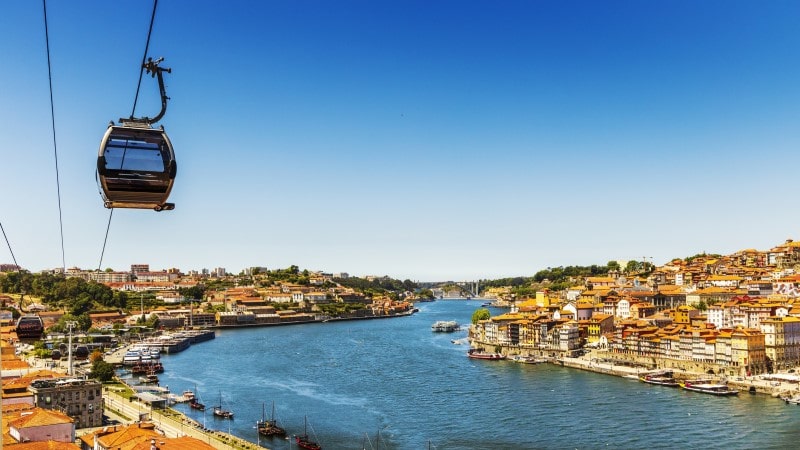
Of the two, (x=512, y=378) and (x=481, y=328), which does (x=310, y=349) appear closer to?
(x=481, y=328)

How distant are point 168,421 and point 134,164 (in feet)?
38.7

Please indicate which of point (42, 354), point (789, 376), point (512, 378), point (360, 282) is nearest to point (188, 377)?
point (42, 354)

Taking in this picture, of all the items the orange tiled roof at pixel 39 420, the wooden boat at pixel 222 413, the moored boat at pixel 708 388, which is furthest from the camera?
the moored boat at pixel 708 388

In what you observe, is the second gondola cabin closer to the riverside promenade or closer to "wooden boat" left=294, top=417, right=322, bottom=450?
"wooden boat" left=294, top=417, right=322, bottom=450

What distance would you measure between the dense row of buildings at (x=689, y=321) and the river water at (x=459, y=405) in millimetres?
2591

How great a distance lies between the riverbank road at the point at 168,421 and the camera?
37.0 ft

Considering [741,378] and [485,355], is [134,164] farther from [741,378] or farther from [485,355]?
[485,355]

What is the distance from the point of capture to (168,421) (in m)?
13.1

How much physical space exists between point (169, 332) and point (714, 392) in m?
26.3

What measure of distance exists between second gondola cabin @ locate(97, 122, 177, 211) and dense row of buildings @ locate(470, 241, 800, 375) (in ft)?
66.5

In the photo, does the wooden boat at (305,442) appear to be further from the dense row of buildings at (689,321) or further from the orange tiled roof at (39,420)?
the dense row of buildings at (689,321)

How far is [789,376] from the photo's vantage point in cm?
1830

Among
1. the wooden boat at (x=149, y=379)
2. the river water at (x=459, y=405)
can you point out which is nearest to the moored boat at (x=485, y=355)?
the river water at (x=459, y=405)

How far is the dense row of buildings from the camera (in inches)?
802
